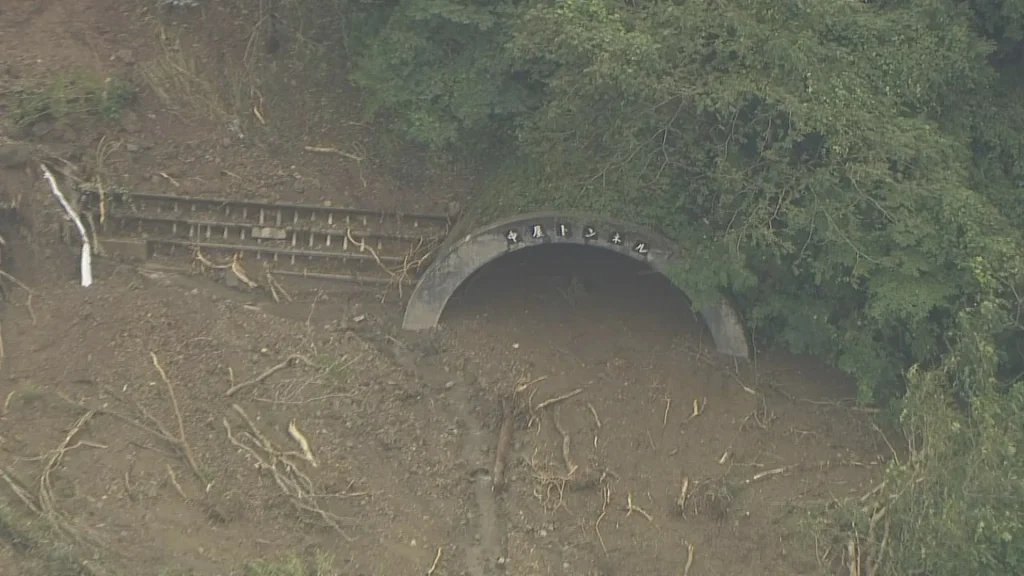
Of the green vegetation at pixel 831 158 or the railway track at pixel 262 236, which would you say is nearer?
the green vegetation at pixel 831 158

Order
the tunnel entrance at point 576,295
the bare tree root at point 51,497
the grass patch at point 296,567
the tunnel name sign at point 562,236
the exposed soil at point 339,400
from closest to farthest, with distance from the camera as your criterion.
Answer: the grass patch at point 296,567, the bare tree root at point 51,497, the exposed soil at point 339,400, the tunnel name sign at point 562,236, the tunnel entrance at point 576,295

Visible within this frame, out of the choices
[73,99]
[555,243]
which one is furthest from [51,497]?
[73,99]

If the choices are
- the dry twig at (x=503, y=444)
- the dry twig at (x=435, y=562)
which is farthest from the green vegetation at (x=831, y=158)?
the dry twig at (x=435, y=562)

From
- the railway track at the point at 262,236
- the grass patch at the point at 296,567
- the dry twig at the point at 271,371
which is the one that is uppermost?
the railway track at the point at 262,236

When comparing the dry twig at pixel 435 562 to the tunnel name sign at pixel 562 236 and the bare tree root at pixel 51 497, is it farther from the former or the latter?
the tunnel name sign at pixel 562 236

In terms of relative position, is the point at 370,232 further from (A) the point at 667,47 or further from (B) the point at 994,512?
(B) the point at 994,512

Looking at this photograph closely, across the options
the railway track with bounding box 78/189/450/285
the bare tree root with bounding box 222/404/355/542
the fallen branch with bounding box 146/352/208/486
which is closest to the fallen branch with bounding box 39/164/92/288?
the railway track with bounding box 78/189/450/285

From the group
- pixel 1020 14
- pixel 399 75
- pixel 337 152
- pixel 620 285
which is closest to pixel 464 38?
pixel 399 75
